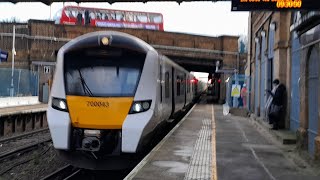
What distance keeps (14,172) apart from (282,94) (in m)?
8.12

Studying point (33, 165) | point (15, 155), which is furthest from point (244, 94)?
point (33, 165)

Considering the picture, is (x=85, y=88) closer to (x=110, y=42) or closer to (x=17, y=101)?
(x=110, y=42)

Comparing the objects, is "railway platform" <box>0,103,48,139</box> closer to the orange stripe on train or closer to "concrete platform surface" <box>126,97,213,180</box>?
"concrete platform surface" <box>126,97,213,180</box>

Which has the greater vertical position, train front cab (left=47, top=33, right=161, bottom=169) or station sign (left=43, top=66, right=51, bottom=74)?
station sign (left=43, top=66, right=51, bottom=74)

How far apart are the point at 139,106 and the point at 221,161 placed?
217 cm

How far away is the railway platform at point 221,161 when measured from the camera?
9.00m

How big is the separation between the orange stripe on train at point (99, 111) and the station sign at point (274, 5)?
2.89 m

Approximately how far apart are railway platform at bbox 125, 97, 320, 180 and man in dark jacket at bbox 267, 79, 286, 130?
616 millimetres

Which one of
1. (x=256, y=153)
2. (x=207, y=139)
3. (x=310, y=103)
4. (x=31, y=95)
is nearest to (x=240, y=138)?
(x=207, y=139)

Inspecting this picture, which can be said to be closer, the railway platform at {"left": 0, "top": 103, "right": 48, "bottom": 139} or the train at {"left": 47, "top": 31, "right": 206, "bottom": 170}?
the train at {"left": 47, "top": 31, "right": 206, "bottom": 170}

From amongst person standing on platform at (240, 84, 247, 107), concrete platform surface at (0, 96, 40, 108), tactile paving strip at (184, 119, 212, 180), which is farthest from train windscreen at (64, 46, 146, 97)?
person standing on platform at (240, 84, 247, 107)

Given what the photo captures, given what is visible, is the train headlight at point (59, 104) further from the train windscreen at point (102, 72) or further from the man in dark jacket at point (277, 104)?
the man in dark jacket at point (277, 104)

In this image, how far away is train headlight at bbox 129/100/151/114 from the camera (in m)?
9.94

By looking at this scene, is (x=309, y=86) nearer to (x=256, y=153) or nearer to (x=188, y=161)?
(x=256, y=153)
